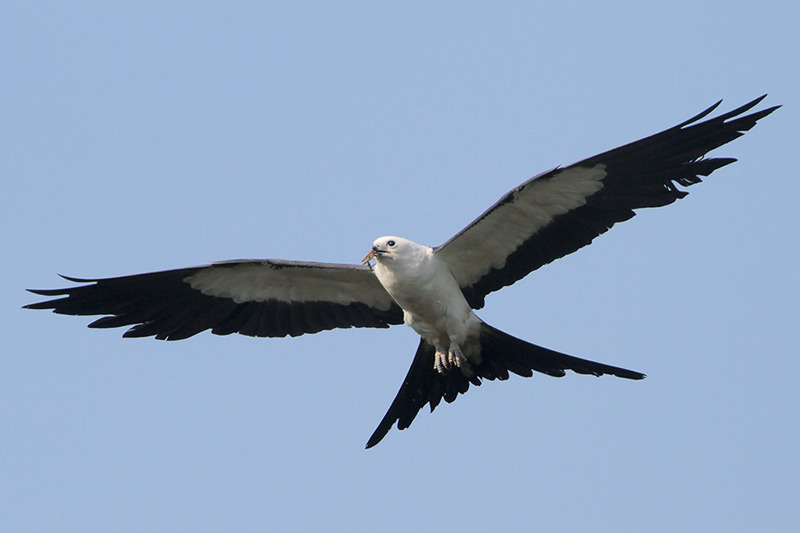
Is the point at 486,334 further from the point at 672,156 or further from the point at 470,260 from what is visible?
the point at 672,156

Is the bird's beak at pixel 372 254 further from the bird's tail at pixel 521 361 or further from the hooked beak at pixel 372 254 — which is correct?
the bird's tail at pixel 521 361

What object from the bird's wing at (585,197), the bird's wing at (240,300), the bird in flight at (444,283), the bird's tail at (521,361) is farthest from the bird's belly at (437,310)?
the bird's wing at (240,300)

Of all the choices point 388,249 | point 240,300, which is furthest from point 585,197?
point 240,300

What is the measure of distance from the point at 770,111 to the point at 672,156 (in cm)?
88

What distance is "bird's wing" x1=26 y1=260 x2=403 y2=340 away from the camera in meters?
11.3

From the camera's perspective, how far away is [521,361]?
1088 centimetres

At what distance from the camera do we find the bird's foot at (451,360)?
10945 millimetres

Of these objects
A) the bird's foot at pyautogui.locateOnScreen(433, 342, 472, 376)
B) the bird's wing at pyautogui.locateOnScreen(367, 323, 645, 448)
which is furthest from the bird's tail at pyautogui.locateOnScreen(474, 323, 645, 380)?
the bird's foot at pyautogui.locateOnScreen(433, 342, 472, 376)

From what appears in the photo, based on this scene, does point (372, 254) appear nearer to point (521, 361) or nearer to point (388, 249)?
point (388, 249)

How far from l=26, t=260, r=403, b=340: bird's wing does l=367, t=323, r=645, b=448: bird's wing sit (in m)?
0.74

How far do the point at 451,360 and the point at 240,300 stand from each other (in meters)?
2.12

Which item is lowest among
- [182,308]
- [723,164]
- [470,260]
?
[723,164]

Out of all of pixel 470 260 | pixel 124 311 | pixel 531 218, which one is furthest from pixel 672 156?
pixel 124 311

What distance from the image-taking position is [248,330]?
1180 cm
